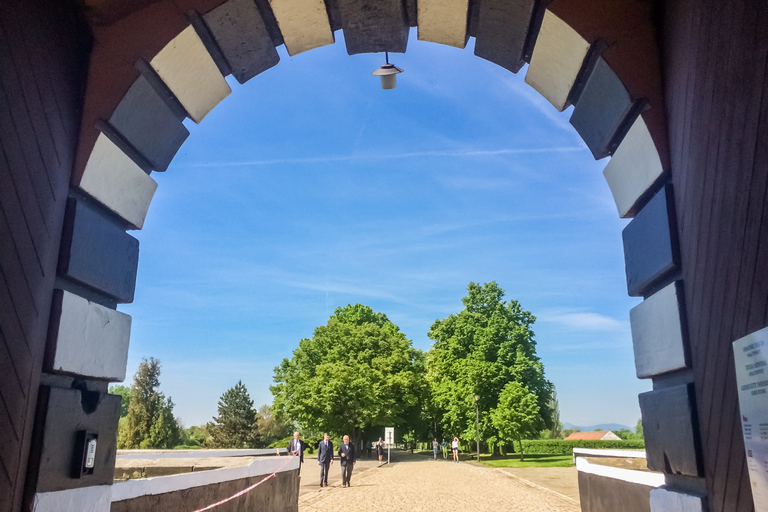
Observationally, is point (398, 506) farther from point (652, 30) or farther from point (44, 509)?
point (652, 30)

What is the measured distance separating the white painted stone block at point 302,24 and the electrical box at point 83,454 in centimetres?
321

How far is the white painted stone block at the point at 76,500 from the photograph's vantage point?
10.2 feet

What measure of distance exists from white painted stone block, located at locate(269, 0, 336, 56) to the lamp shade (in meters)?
0.58

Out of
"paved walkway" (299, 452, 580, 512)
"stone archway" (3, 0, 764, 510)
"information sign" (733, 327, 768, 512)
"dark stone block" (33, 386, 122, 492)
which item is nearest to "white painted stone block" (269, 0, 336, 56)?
"stone archway" (3, 0, 764, 510)

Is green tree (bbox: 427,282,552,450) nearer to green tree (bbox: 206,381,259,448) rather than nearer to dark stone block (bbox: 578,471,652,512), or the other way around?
green tree (bbox: 206,381,259,448)

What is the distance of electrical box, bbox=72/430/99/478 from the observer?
3387 millimetres

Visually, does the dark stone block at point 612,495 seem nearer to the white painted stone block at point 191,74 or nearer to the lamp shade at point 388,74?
the lamp shade at point 388,74

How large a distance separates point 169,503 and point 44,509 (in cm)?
301

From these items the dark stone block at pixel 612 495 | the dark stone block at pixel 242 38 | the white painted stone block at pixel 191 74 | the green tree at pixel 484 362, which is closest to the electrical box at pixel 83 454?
the white painted stone block at pixel 191 74

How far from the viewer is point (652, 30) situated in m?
3.63

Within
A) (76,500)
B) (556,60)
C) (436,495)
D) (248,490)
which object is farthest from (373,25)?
(436,495)

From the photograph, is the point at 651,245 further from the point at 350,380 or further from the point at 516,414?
the point at 350,380

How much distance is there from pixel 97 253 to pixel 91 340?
571 millimetres

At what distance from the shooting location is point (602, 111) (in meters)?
4.00
